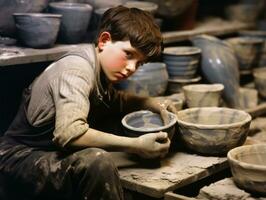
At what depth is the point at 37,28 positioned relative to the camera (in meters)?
3.74

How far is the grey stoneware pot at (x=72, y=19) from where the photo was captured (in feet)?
13.1

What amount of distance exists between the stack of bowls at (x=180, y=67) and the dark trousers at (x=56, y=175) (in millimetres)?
1901

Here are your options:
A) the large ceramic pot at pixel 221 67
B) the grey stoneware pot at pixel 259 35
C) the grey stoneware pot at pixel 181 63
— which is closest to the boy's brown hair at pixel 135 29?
the grey stoneware pot at pixel 181 63

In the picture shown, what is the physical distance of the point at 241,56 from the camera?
529cm

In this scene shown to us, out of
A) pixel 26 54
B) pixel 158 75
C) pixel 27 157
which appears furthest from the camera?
pixel 158 75

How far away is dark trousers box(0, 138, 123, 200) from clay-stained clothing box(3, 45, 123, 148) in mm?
107

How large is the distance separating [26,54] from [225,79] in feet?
5.93

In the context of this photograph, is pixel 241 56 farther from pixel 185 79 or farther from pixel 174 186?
pixel 174 186

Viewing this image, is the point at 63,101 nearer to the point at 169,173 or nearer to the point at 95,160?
the point at 95,160

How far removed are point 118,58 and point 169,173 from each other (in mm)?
715

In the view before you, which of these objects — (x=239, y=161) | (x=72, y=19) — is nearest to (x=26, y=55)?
(x=72, y=19)

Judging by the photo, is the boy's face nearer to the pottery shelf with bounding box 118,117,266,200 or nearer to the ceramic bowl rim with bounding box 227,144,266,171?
the pottery shelf with bounding box 118,117,266,200

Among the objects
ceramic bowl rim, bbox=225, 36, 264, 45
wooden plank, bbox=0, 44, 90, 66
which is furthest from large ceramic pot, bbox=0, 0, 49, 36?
ceramic bowl rim, bbox=225, 36, 264, 45

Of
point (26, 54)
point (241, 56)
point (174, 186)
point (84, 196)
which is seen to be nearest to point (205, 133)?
point (174, 186)
